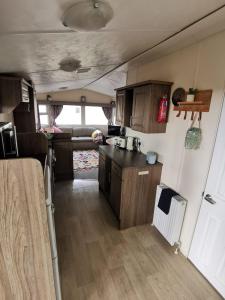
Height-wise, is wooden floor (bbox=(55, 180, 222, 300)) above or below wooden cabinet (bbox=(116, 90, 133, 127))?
below

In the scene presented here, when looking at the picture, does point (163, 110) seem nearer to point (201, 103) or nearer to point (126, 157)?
point (201, 103)

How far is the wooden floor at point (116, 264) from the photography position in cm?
171

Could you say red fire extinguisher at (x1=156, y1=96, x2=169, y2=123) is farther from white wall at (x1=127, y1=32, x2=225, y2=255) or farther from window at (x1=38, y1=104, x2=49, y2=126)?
window at (x1=38, y1=104, x2=49, y2=126)

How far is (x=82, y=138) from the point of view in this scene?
6.83m

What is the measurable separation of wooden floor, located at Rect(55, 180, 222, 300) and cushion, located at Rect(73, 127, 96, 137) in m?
4.54

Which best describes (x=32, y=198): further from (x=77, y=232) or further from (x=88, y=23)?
(x=77, y=232)

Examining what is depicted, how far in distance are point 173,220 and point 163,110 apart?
1397mm

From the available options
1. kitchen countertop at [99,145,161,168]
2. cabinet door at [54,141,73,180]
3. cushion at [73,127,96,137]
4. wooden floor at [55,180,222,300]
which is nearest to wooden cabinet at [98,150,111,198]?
kitchen countertop at [99,145,161,168]

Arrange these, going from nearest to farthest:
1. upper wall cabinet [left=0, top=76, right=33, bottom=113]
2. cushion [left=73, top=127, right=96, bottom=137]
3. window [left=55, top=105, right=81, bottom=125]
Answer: upper wall cabinet [left=0, top=76, right=33, bottom=113] < cushion [left=73, top=127, right=96, bottom=137] < window [left=55, top=105, right=81, bottom=125]

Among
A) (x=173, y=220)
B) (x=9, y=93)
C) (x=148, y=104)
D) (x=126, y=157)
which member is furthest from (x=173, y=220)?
(x=9, y=93)

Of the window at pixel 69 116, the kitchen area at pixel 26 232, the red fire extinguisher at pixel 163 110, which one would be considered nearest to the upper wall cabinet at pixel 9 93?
the kitchen area at pixel 26 232

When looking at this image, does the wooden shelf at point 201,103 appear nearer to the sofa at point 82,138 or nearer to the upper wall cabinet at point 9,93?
the upper wall cabinet at point 9,93

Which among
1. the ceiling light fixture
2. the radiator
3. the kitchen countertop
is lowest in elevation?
the radiator

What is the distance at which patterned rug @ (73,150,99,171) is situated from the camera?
495 centimetres
